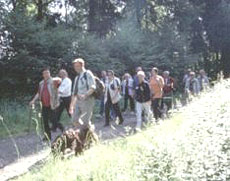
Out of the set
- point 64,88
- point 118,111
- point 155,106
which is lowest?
point 118,111

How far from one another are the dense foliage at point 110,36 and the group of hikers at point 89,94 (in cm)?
535

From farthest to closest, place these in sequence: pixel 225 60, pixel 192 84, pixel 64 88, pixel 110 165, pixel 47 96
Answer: pixel 225 60
pixel 192 84
pixel 64 88
pixel 47 96
pixel 110 165

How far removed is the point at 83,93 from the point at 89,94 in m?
0.28

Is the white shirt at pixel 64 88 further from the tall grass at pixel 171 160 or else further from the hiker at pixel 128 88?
the tall grass at pixel 171 160

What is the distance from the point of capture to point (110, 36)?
33.0 metres

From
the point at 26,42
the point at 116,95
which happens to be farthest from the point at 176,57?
the point at 116,95

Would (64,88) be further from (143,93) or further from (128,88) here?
(128,88)

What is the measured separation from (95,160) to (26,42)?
59.2 feet

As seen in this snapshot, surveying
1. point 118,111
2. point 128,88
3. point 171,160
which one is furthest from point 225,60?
point 171,160

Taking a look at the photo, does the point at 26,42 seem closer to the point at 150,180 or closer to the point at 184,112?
the point at 184,112

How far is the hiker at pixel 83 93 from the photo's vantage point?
10.9 metres

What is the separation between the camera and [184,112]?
9070 mm

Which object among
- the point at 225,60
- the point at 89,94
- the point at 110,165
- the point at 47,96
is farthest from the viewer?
the point at 225,60

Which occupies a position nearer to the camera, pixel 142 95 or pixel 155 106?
pixel 142 95
